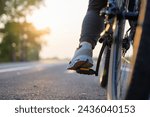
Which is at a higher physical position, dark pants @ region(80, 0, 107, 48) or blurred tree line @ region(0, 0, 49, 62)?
dark pants @ region(80, 0, 107, 48)

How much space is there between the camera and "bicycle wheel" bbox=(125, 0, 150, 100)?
2.78m

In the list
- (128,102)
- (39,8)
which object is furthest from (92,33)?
(39,8)

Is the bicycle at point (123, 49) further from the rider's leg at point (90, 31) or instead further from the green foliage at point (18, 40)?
the green foliage at point (18, 40)

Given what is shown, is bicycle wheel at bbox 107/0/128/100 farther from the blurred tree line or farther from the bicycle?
the blurred tree line

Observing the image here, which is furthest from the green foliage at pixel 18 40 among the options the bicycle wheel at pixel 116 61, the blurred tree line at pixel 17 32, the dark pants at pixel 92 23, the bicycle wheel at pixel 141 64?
the bicycle wheel at pixel 141 64

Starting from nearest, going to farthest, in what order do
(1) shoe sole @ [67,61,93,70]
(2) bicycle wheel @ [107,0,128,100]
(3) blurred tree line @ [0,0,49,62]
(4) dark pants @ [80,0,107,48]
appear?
1. (2) bicycle wheel @ [107,0,128,100]
2. (1) shoe sole @ [67,61,93,70]
3. (4) dark pants @ [80,0,107,48]
4. (3) blurred tree line @ [0,0,49,62]

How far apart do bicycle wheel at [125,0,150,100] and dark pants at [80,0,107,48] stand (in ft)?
4.00

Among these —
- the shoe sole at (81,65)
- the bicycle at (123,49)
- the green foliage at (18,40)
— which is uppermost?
the bicycle at (123,49)

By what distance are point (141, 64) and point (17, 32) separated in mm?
53774

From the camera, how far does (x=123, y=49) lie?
3.70 meters

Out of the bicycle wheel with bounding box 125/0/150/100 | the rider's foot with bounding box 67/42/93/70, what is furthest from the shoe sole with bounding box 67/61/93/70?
the bicycle wheel with bounding box 125/0/150/100

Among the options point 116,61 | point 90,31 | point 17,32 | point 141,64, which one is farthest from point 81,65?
point 17,32

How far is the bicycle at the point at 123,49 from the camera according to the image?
2.79 meters

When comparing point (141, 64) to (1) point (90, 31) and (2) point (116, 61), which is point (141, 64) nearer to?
(2) point (116, 61)
